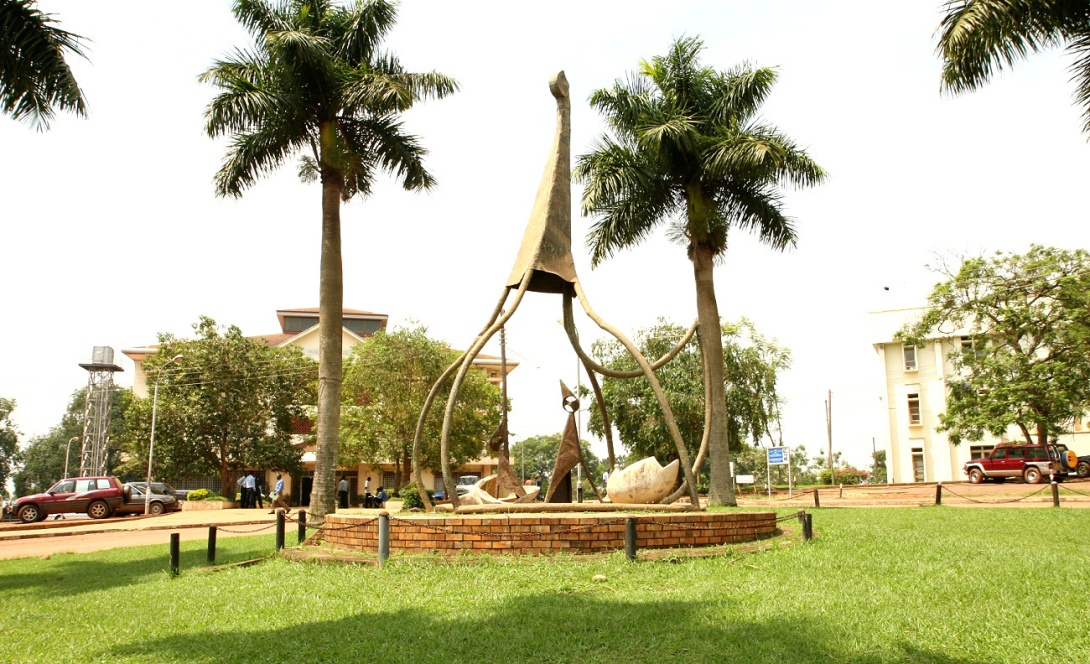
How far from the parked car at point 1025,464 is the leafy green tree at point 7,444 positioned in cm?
6393

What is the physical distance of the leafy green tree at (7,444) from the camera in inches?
2501

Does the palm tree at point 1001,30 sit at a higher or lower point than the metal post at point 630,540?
higher

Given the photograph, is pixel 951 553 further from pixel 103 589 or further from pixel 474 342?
pixel 103 589

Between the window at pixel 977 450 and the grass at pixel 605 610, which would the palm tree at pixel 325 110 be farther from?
the window at pixel 977 450

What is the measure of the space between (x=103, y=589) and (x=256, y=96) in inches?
349

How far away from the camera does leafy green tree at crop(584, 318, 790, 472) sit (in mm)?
29672

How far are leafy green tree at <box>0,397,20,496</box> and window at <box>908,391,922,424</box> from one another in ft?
201

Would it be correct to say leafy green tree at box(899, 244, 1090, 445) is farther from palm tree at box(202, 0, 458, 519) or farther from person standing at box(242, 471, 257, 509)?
person standing at box(242, 471, 257, 509)

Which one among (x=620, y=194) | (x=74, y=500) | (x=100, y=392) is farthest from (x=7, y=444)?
(x=620, y=194)

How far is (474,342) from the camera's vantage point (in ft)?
37.3

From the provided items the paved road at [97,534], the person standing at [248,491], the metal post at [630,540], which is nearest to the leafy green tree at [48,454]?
the person standing at [248,491]

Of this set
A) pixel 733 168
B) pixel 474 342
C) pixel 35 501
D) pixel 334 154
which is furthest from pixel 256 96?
pixel 35 501

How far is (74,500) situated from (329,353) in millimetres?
15433

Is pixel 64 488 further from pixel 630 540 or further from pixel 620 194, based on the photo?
pixel 630 540
